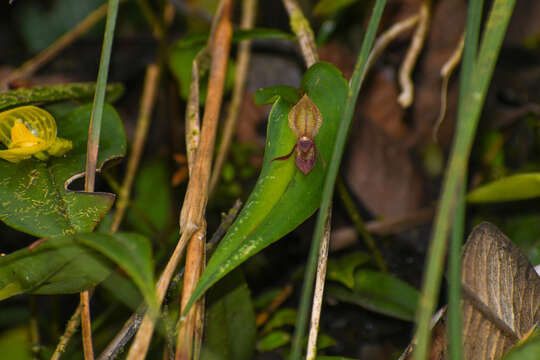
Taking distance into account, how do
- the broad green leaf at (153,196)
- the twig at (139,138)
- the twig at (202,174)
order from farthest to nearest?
1. the broad green leaf at (153,196)
2. the twig at (139,138)
3. the twig at (202,174)

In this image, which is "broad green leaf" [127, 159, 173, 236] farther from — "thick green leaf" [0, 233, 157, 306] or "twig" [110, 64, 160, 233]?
"thick green leaf" [0, 233, 157, 306]

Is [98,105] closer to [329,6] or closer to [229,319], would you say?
[229,319]

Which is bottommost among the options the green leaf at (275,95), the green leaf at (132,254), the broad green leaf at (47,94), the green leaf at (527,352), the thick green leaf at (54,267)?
the green leaf at (527,352)

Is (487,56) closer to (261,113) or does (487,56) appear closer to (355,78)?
(355,78)

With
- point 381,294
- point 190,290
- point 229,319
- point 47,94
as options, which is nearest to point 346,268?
point 381,294

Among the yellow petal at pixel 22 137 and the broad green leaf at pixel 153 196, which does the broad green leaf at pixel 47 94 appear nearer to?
the yellow petal at pixel 22 137

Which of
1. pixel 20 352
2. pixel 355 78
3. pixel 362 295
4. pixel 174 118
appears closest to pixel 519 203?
pixel 362 295

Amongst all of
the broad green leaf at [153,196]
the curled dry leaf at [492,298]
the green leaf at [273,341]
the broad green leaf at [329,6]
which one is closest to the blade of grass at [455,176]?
the curled dry leaf at [492,298]

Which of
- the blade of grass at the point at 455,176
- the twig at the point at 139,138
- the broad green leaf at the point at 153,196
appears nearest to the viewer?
the blade of grass at the point at 455,176
